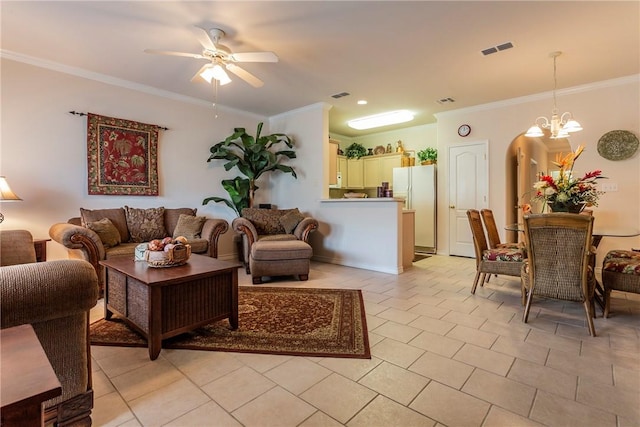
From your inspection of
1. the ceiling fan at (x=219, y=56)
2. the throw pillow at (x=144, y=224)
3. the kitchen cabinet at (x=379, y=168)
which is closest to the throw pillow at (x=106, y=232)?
the throw pillow at (x=144, y=224)

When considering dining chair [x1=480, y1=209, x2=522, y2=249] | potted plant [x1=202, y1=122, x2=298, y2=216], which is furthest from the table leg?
dining chair [x1=480, y1=209, x2=522, y2=249]

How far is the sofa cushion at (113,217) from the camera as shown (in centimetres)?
362

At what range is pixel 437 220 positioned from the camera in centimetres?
588

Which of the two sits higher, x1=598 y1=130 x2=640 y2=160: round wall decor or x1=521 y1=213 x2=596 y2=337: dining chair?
x1=598 y1=130 x2=640 y2=160: round wall decor

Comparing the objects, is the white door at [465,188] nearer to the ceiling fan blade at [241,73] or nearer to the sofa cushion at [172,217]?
the ceiling fan blade at [241,73]

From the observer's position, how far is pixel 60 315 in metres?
1.25

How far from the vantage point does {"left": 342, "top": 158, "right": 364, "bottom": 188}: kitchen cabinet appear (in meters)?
7.35

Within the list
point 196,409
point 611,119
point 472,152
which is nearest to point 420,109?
point 472,152

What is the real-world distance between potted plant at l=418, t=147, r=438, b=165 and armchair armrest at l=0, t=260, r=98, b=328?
5689mm

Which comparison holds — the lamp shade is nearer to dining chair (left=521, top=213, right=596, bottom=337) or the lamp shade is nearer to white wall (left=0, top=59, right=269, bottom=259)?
white wall (left=0, top=59, right=269, bottom=259)

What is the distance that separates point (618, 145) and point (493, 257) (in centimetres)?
263

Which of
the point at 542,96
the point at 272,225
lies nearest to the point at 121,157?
the point at 272,225

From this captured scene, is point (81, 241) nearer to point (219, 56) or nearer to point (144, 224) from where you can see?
point (144, 224)

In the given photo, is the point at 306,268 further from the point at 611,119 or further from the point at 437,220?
the point at 611,119
